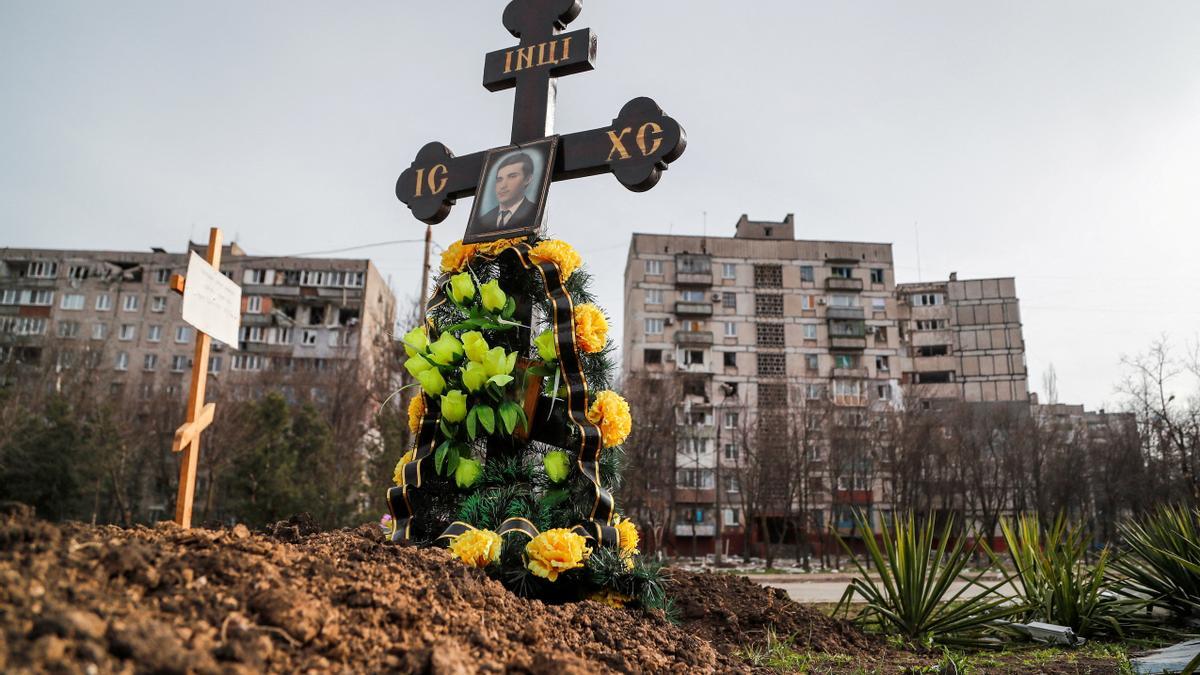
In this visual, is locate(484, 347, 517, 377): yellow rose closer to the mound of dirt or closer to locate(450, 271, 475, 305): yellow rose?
locate(450, 271, 475, 305): yellow rose

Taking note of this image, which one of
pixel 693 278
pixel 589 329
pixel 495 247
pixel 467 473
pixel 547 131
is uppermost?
pixel 693 278

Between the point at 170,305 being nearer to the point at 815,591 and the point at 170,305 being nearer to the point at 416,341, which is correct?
the point at 815,591

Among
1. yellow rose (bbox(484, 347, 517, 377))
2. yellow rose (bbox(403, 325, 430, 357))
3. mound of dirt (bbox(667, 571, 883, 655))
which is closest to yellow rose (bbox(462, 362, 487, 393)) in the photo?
yellow rose (bbox(484, 347, 517, 377))

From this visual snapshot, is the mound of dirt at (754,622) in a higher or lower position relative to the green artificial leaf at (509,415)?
lower

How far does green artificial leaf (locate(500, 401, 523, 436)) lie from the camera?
4.13 meters

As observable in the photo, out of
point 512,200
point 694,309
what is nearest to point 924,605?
point 512,200

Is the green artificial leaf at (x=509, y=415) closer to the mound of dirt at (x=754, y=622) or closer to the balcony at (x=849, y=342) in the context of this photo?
the mound of dirt at (x=754, y=622)

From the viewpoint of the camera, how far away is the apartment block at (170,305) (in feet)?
160

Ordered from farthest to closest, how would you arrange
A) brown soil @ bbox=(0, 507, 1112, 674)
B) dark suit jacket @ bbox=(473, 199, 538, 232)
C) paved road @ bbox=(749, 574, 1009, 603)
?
paved road @ bbox=(749, 574, 1009, 603), dark suit jacket @ bbox=(473, 199, 538, 232), brown soil @ bbox=(0, 507, 1112, 674)

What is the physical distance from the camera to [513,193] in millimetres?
4852

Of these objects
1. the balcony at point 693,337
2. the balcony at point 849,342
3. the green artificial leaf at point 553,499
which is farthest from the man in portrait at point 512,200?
the balcony at point 849,342

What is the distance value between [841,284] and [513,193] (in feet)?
157

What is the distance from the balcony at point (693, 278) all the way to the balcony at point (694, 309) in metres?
1.56

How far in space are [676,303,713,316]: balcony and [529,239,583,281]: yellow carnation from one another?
44.3 m
